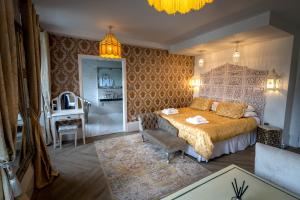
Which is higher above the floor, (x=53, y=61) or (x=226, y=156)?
(x=53, y=61)

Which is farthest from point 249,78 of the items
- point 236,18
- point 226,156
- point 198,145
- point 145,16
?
point 145,16

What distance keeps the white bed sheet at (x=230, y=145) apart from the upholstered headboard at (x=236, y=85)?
0.62 metres

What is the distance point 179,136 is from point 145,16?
2392 millimetres

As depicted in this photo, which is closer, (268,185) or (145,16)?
(268,185)

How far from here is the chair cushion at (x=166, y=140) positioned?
2.76m

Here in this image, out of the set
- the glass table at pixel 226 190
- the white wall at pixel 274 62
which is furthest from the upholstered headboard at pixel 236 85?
the glass table at pixel 226 190

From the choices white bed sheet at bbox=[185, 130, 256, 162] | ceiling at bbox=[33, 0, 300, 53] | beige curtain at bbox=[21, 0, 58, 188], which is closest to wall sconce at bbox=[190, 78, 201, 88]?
ceiling at bbox=[33, 0, 300, 53]

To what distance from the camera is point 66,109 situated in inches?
147

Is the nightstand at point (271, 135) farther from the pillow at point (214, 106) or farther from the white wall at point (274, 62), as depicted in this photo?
the pillow at point (214, 106)

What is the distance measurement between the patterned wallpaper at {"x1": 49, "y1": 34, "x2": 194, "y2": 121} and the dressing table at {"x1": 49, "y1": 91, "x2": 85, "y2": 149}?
0.16 meters

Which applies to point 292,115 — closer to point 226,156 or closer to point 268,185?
point 226,156

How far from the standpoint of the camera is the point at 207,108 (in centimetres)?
445

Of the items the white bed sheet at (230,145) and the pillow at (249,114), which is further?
the pillow at (249,114)

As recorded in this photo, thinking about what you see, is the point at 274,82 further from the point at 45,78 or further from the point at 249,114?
the point at 45,78
